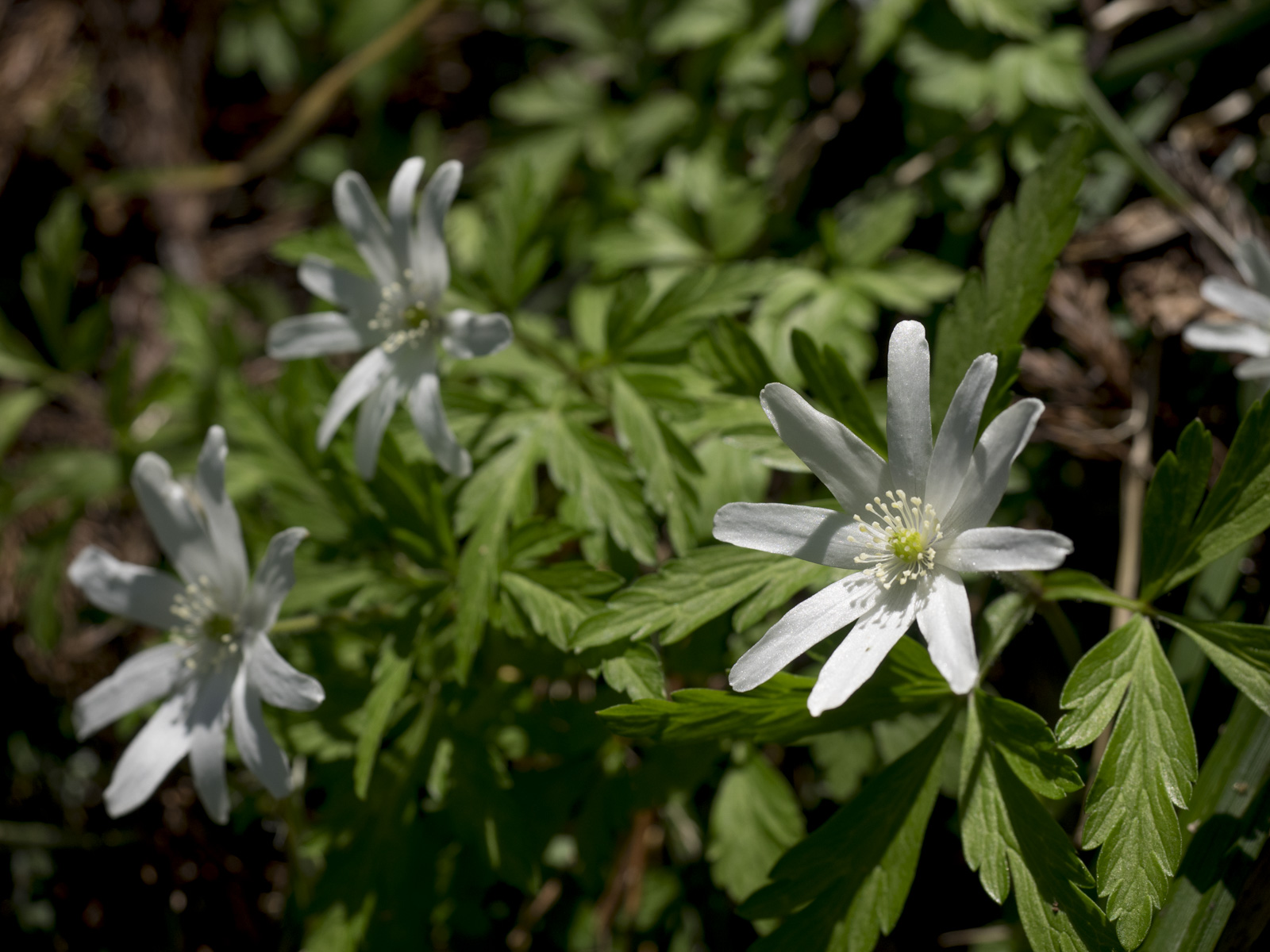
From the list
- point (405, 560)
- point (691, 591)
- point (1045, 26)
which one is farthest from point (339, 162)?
point (691, 591)

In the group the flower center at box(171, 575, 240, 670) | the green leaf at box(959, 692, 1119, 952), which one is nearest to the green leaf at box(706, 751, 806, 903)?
the green leaf at box(959, 692, 1119, 952)

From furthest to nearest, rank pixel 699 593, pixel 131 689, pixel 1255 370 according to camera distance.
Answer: pixel 131 689
pixel 1255 370
pixel 699 593

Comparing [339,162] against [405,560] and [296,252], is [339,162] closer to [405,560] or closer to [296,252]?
[296,252]

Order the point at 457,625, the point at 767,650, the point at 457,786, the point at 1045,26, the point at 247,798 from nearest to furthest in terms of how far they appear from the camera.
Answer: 1. the point at 767,650
2. the point at 457,625
3. the point at 457,786
4. the point at 247,798
5. the point at 1045,26

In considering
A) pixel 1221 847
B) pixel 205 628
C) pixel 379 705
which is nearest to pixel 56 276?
pixel 205 628

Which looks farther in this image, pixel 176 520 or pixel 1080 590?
pixel 176 520

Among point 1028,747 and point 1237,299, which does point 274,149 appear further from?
point 1028,747

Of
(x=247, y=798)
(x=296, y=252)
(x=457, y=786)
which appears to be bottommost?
(x=247, y=798)
